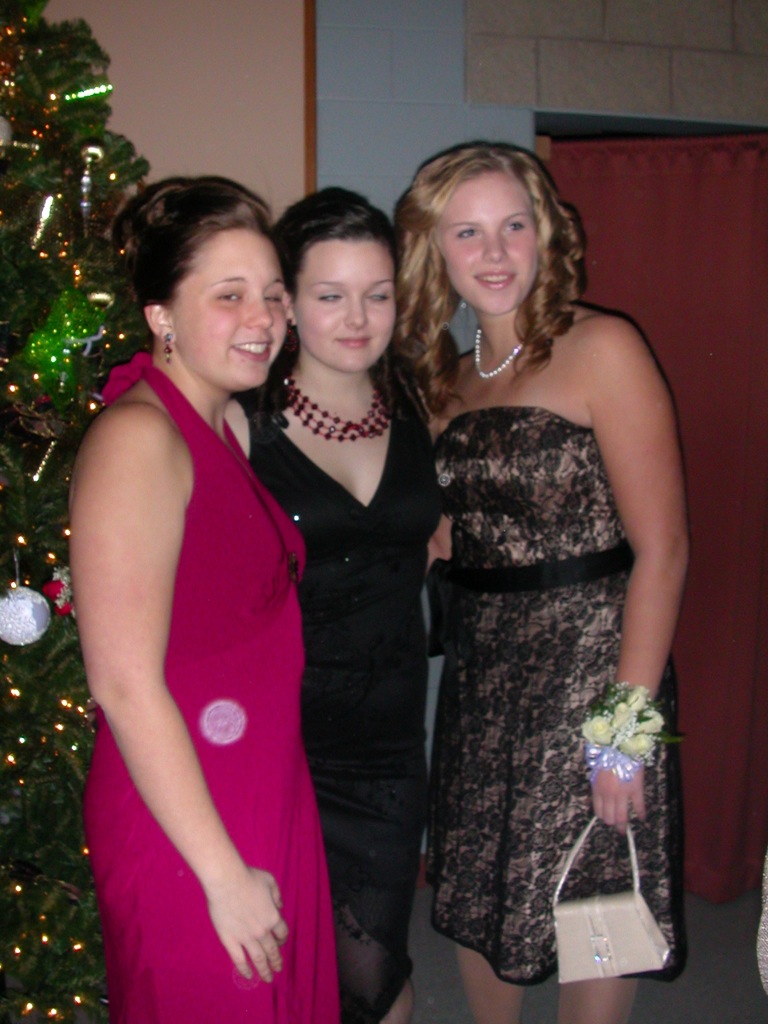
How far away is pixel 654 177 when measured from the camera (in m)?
2.80

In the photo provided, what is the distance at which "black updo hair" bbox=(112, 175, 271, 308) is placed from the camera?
133cm

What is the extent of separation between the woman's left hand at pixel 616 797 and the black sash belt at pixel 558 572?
37 centimetres

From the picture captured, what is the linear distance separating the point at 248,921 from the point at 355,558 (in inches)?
27.9

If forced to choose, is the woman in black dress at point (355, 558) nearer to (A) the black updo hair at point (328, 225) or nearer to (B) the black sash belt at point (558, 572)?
(A) the black updo hair at point (328, 225)

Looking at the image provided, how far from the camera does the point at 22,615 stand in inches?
62.9

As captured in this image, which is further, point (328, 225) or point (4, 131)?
point (328, 225)

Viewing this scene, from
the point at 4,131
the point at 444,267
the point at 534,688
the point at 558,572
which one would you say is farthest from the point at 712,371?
the point at 4,131

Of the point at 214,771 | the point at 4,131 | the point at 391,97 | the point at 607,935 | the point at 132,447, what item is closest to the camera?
the point at 132,447

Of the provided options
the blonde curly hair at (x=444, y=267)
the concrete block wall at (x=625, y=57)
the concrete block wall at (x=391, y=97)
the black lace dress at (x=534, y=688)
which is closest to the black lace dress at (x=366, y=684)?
the black lace dress at (x=534, y=688)

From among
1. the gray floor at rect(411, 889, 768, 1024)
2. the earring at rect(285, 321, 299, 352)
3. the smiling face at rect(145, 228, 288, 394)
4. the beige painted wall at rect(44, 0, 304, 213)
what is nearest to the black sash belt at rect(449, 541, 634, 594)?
the earring at rect(285, 321, 299, 352)

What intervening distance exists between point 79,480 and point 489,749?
1.07 meters

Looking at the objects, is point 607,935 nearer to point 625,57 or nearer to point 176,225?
point 176,225

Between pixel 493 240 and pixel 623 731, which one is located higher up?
pixel 493 240

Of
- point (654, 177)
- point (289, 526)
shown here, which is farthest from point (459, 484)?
point (654, 177)
